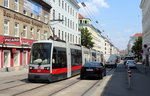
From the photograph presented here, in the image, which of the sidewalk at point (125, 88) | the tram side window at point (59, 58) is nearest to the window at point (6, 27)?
the tram side window at point (59, 58)

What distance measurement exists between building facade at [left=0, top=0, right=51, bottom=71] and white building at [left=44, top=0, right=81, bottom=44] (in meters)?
4.29

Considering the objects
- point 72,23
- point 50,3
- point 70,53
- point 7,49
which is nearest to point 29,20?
point 7,49

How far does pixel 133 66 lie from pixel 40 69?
107 feet

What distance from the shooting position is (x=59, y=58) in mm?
18016

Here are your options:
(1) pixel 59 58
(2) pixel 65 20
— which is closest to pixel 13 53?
(1) pixel 59 58

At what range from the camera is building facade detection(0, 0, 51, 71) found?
30.6m

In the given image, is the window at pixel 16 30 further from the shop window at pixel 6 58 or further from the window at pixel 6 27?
the shop window at pixel 6 58

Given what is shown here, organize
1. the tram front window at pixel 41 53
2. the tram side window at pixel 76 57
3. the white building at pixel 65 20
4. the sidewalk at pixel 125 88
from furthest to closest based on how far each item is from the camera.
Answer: the white building at pixel 65 20, the tram side window at pixel 76 57, the tram front window at pixel 41 53, the sidewalk at pixel 125 88

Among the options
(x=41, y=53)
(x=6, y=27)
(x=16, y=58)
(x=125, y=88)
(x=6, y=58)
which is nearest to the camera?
(x=125, y=88)

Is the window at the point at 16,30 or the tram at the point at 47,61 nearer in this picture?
the tram at the point at 47,61

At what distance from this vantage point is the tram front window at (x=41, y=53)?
1678cm

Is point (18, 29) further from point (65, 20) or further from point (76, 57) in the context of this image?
point (65, 20)

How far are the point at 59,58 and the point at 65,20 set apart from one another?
140 feet

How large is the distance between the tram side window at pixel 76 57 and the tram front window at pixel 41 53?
4.88 metres
